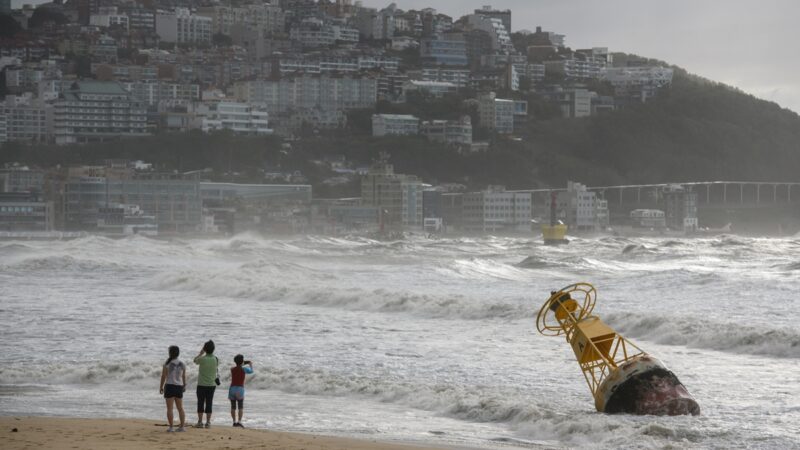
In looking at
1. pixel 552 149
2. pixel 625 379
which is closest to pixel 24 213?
pixel 552 149

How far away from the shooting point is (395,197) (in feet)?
355

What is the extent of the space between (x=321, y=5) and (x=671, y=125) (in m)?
59.4

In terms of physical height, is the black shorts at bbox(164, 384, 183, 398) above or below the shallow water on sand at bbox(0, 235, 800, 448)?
above

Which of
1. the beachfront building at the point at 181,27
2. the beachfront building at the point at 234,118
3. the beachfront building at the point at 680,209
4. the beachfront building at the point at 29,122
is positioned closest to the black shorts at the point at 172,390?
the beachfront building at the point at 680,209

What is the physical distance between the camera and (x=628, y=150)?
481 feet

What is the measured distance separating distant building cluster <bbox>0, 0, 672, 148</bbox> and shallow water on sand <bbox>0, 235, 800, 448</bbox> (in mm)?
97539

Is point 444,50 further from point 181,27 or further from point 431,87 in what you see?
point 181,27

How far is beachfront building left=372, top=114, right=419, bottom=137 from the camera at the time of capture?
460 feet

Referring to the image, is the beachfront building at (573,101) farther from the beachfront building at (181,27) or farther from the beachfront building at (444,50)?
the beachfront building at (181,27)

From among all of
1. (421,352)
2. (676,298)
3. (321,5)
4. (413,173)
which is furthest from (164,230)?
(321,5)

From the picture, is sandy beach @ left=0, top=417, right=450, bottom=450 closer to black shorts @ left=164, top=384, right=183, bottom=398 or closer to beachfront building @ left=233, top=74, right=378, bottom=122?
black shorts @ left=164, top=384, right=183, bottom=398

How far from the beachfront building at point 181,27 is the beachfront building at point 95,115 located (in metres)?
41.6

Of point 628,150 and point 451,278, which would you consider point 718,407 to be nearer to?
point 451,278

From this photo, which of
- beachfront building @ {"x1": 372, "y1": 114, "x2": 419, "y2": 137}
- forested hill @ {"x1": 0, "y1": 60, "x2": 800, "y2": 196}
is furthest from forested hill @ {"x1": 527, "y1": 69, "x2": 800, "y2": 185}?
beachfront building @ {"x1": 372, "y1": 114, "x2": 419, "y2": 137}
